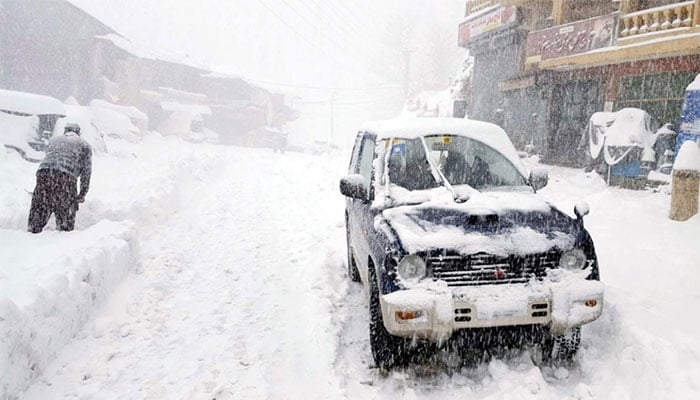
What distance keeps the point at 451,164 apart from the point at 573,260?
5.07 ft

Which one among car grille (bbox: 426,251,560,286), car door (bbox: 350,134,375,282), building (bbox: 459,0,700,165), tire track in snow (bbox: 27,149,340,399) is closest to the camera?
car grille (bbox: 426,251,560,286)

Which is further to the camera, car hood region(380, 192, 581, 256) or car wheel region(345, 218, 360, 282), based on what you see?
car wheel region(345, 218, 360, 282)

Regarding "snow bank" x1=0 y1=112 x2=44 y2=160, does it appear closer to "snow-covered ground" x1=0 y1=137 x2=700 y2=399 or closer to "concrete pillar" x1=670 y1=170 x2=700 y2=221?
"snow-covered ground" x1=0 y1=137 x2=700 y2=399

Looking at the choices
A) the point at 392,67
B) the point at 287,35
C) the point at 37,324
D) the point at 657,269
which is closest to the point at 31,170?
the point at 37,324

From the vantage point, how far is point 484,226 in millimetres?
3672

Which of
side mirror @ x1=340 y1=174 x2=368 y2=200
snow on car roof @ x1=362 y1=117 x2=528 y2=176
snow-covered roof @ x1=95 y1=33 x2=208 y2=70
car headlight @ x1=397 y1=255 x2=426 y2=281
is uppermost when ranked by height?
snow-covered roof @ x1=95 y1=33 x2=208 y2=70

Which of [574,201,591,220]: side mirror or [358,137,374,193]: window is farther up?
[358,137,374,193]: window

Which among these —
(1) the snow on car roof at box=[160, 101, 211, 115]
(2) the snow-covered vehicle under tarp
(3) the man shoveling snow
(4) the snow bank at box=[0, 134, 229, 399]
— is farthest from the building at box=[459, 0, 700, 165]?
(1) the snow on car roof at box=[160, 101, 211, 115]

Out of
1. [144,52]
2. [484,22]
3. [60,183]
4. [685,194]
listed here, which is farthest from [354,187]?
[144,52]

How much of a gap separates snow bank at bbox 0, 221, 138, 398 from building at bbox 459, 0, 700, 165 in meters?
12.7

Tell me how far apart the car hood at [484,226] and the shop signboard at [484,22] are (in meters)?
19.2

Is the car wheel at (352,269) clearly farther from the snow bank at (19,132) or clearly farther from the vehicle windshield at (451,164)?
the snow bank at (19,132)

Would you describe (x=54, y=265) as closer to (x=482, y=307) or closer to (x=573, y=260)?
(x=482, y=307)

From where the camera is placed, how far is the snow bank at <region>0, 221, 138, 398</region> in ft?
11.5
